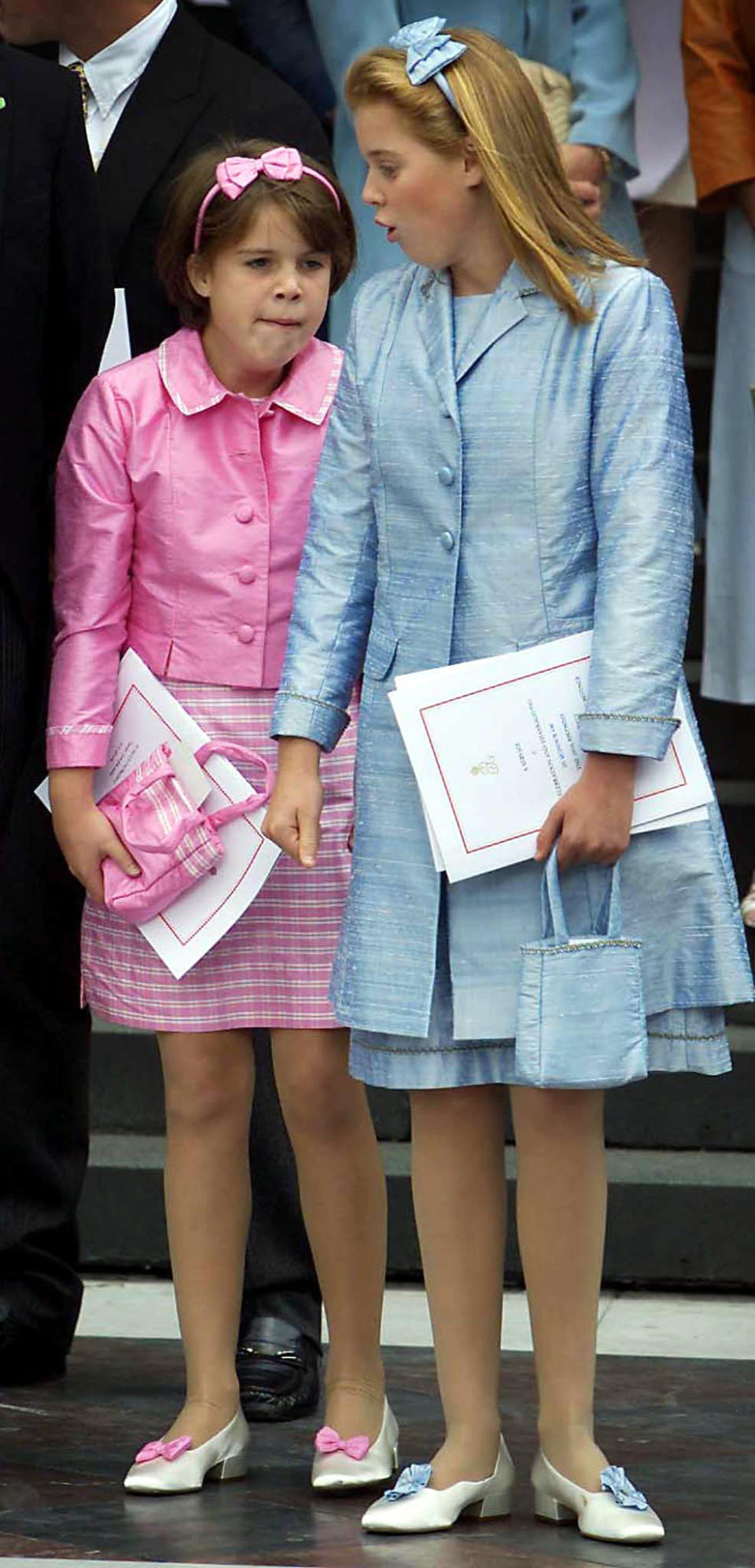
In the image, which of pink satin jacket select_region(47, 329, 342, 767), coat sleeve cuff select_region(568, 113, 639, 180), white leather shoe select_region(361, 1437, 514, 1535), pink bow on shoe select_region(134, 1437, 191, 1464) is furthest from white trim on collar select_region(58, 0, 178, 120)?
white leather shoe select_region(361, 1437, 514, 1535)

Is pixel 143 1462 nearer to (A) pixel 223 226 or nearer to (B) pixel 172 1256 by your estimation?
(B) pixel 172 1256

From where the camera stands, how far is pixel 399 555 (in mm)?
3127

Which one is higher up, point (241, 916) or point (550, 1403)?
point (241, 916)

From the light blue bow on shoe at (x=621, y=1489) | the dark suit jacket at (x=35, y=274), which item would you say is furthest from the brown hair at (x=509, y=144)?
the light blue bow on shoe at (x=621, y=1489)

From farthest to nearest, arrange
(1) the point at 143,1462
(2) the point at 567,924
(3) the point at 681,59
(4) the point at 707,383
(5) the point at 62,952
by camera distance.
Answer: (4) the point at 707,383 → (3) the point at 681,59 → (5) the point at 62,952 → (1) the point at 143,1462 → (2) the point at 567,924

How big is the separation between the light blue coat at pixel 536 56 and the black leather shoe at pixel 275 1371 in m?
2.20

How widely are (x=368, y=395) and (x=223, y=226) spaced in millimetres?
413

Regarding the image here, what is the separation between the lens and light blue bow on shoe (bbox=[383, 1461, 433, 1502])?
3.11 m

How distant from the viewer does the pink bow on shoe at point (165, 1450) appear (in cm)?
330

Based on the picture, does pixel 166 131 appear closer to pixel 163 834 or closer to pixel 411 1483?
pixel 163 834

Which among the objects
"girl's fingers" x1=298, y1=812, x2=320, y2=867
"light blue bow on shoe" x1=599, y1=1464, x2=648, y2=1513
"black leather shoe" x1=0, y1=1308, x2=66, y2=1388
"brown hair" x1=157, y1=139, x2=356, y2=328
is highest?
"brown hair" x1=157, y1=139, x2=356, y2=328

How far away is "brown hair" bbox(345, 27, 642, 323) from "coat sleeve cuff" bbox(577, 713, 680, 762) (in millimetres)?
456

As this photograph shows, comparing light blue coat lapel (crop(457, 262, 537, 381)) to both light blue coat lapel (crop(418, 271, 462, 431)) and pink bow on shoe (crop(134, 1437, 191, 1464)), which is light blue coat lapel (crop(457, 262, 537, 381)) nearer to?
light blue coat lapel (crop(418, 271, 462, 431))

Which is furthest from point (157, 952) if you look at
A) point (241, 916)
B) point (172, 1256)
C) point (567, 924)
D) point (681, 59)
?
point (681, 59)
